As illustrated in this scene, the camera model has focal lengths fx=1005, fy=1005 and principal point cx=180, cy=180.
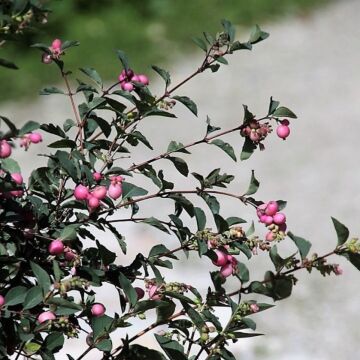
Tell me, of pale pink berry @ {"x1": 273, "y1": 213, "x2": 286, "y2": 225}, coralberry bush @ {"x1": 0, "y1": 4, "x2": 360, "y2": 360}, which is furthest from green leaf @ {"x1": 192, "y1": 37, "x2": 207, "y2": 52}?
pale pink berry @ {"x1": 273, "y1": 213, "x2": 286, "y2": 225}

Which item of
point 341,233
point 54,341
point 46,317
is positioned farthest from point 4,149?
point 341,233

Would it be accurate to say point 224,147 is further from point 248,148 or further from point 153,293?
point 153,293

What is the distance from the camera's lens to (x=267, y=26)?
7699 millimetres

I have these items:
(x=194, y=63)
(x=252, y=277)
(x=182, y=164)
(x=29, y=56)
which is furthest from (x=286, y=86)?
(x=182, y=164)

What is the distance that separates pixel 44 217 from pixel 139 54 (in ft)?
17.2

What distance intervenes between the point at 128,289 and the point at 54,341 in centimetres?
16

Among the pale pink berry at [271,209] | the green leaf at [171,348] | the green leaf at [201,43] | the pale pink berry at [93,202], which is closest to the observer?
the pale pink berry at [93,202]

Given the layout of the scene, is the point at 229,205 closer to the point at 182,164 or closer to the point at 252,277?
the point at 252,277

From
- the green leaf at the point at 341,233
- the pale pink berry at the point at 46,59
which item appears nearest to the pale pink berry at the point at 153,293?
the green leaf at the point at 341,233

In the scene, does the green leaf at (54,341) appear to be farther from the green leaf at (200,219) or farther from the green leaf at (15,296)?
the green leaf at (200,219)

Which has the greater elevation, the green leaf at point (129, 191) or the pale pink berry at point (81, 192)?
the green leaf at point (129, 191)

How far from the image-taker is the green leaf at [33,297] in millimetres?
1681

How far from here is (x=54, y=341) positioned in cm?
177

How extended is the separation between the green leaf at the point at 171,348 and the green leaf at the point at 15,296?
287mm
